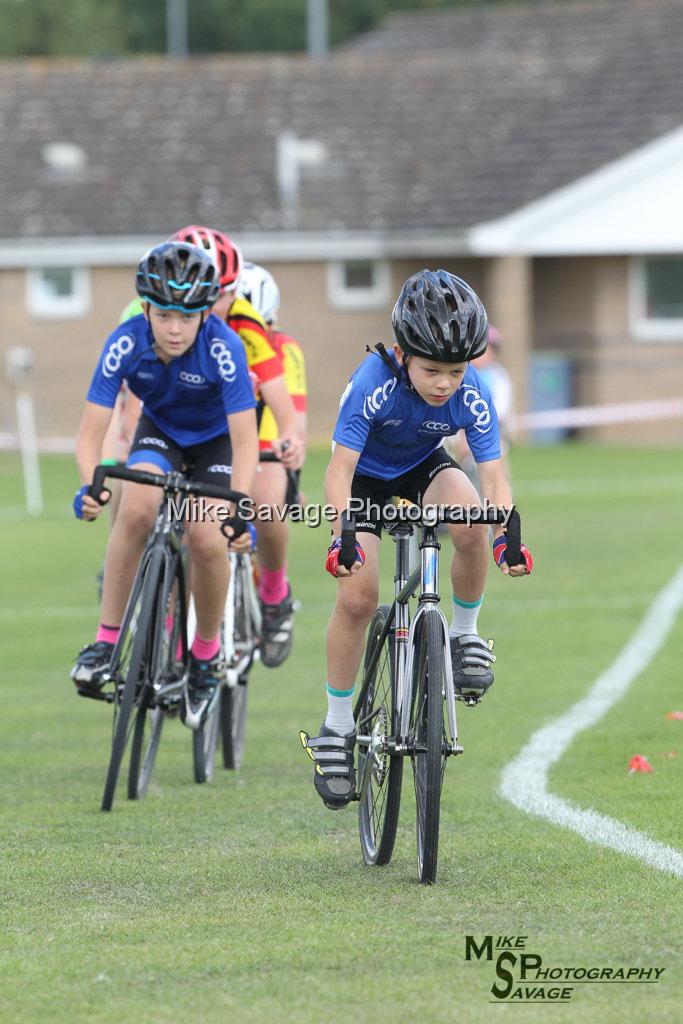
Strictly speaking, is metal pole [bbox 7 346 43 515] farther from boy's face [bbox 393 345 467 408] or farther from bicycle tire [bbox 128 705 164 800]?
boy's face [bbox 393 345 467 408]

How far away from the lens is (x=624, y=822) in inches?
288

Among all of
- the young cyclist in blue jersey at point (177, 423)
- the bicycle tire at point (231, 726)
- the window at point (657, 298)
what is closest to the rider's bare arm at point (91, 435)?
the young cyclist in blue jersey at point (177, 423)

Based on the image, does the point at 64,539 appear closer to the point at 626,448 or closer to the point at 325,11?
the point at 626,448

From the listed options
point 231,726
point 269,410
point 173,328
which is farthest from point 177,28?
point 173,328

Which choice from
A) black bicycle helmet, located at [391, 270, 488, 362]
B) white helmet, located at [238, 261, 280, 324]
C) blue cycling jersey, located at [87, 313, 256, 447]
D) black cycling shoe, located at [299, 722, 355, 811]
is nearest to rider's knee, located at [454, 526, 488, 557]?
black bicycle helmet, located at [391, 270, 488, 362]

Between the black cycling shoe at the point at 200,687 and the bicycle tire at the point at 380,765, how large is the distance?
1.57 m

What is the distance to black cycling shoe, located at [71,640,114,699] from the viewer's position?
8117 millimetres

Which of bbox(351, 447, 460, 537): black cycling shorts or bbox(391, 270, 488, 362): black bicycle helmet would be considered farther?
bbox(351, 447, 460, 537): black cycling shorts

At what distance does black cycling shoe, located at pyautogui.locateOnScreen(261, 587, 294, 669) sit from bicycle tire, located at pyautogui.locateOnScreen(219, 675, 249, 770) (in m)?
0.72

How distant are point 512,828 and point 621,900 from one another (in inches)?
49.4

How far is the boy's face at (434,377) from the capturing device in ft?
21.4

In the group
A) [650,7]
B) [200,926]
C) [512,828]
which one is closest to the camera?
[200,926]

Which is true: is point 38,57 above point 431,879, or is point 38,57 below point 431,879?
above

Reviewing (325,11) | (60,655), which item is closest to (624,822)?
(60,655)
